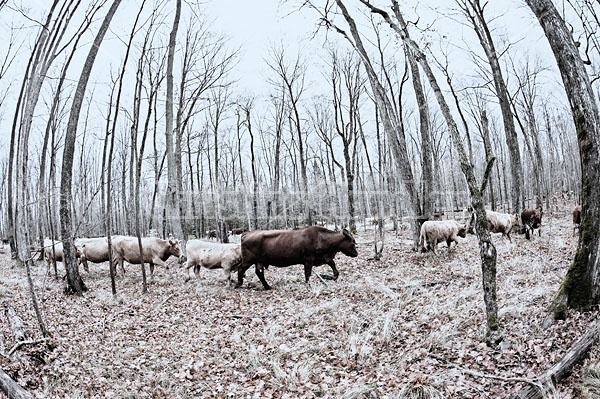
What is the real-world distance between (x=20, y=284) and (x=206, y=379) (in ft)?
32.7

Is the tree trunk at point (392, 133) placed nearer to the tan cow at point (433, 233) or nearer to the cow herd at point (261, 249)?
the tan cow at point (433, 233)

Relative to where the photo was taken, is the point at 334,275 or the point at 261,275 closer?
the point at 261,275

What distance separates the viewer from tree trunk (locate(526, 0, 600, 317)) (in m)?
5.34

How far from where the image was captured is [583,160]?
546cm

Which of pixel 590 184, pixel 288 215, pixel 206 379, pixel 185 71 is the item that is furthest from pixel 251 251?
pixel 288 215

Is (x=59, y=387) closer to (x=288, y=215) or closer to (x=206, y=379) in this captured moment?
(x=206, y=379)

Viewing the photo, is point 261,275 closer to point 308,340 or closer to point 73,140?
point 308,340

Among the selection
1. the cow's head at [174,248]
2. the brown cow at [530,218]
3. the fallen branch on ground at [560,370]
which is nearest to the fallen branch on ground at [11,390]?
the fallen branch on ground at [560,370]

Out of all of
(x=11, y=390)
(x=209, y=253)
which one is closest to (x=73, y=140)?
(x=209, y=253)

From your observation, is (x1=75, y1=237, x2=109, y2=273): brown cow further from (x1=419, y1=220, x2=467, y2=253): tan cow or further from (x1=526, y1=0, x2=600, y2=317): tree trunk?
(x1=526, y1=0, x2=600, y2=317): tree trunk

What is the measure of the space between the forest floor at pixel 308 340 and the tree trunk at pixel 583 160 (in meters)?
0.37

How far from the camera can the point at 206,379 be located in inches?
236

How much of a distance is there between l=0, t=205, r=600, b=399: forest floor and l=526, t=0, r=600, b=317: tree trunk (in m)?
0.37

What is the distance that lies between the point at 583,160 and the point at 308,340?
494 cm
